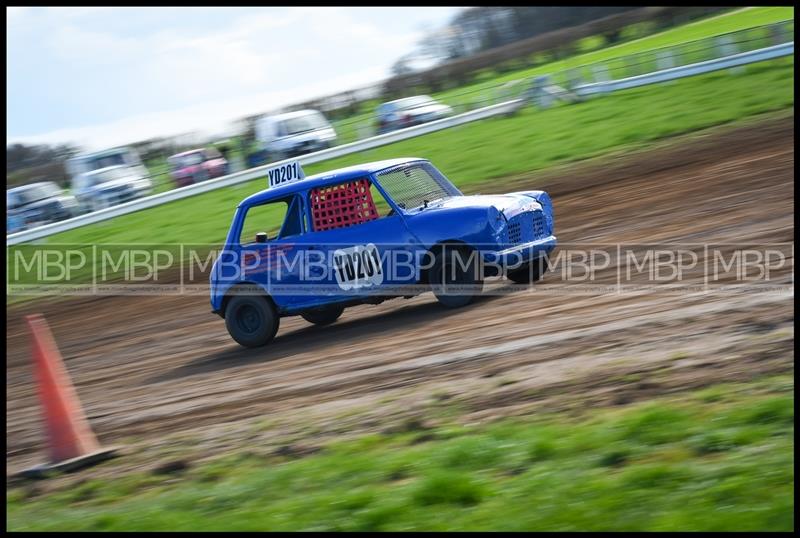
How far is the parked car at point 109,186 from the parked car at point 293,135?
352cm

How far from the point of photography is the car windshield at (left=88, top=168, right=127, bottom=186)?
28.6m

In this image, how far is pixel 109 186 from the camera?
27.7 meters

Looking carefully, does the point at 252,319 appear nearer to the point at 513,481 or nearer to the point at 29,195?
the point at 513,481

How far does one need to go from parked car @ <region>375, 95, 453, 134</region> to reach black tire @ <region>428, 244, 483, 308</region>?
1925 centimetres

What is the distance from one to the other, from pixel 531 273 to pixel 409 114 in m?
19.8

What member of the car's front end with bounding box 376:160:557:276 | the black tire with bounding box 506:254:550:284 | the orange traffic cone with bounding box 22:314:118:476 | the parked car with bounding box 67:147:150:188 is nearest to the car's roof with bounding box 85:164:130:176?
the parked car with bounding box 67:147:150:188

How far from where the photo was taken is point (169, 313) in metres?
14.9

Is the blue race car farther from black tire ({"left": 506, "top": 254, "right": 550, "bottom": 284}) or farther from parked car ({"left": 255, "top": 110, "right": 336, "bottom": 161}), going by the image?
parked car ({"left": 255, "top": 110, "right": 336, "bottom": 161})

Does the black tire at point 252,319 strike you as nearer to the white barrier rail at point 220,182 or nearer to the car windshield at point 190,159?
the white barrier rail at point 220,182

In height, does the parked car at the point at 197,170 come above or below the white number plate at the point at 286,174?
above

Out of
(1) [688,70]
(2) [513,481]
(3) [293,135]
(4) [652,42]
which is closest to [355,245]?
(2) [513,481]

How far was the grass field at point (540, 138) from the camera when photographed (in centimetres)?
2006

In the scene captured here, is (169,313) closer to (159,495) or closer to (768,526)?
(159,495)

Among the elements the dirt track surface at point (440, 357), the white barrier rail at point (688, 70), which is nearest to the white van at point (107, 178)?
the white barrier rail at point (688, 70)
